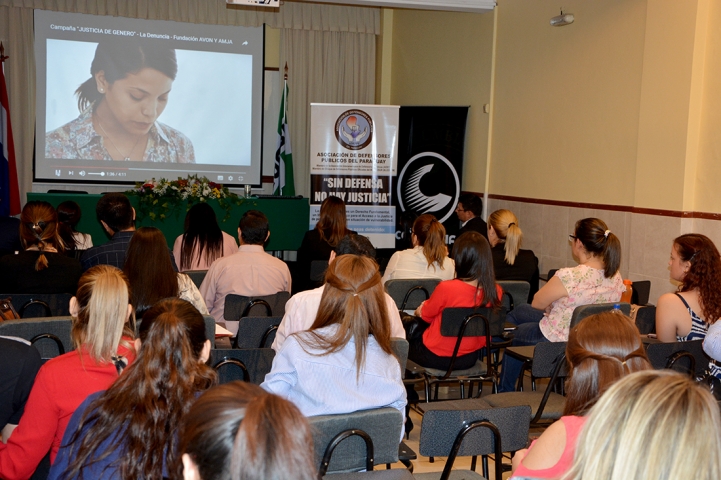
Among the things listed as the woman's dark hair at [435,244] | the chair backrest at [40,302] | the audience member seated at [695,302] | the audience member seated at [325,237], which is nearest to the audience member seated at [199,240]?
the audience member seated at [325,237]

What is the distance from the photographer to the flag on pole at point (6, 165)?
27.0ft

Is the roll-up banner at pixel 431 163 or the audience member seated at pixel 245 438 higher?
the roll-up banner at pixel 431 163

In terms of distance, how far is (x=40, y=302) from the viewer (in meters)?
3.62

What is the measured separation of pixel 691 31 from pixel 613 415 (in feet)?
15.3

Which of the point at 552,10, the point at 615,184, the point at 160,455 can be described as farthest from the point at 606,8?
the point at 160,455

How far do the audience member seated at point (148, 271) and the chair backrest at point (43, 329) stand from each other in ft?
1.27

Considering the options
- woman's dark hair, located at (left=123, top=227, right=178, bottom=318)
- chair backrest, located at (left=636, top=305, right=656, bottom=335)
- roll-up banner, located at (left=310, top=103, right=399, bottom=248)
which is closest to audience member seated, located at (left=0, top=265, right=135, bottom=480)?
woman's dark hair, located at (left=123, top=227, right=178, bottom=318)

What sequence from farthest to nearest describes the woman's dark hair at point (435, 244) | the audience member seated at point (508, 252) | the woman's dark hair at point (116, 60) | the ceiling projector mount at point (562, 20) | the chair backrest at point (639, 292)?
the woman's dark hair at point (116, 60) → the ceiling projector mount at point (562, 20) → the audience member seated at point (508, 252) → the woman's dark hair at point (435, 244) → the chair backrest at point (639, 292)

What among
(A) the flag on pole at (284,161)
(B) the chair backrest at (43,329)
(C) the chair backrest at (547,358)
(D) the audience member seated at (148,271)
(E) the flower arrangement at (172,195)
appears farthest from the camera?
(A) the flag on pole at (284,161)

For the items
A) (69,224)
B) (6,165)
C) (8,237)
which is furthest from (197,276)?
(6,165)

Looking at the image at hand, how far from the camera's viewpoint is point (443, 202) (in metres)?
8.11

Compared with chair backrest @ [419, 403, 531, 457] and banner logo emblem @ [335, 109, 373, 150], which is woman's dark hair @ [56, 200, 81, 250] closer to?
banner logo emblem @ [335, 109, 373, 150]

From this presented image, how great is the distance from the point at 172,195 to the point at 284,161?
2207 mm

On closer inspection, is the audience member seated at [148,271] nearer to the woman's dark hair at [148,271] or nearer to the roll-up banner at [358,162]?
the woman's dark hair at [148,271]
